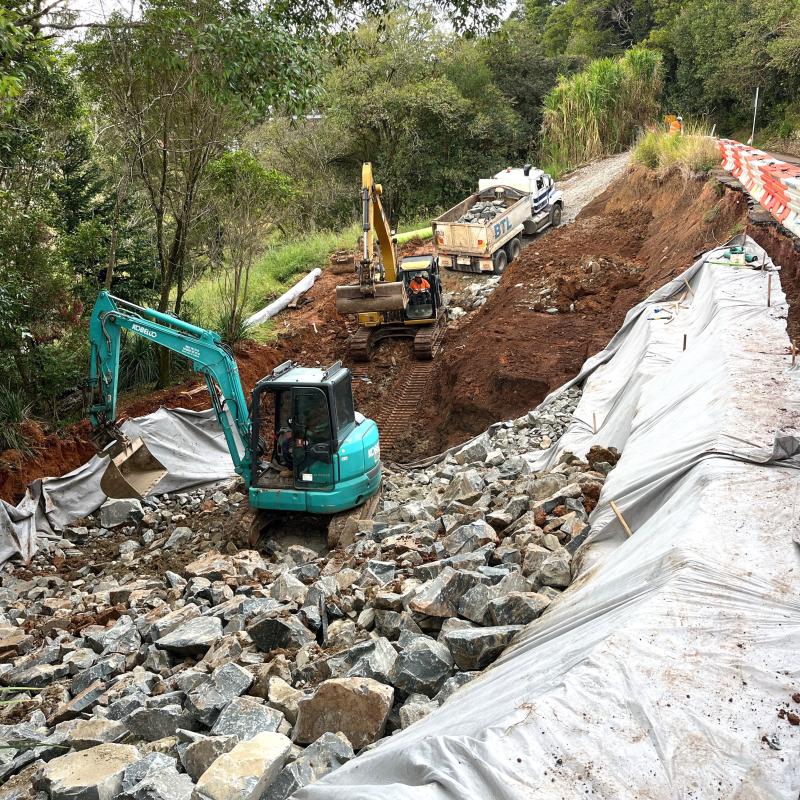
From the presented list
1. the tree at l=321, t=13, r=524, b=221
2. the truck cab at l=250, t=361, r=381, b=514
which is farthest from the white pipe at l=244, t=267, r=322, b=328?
the tree at l=321, t=13, r=524, b=221

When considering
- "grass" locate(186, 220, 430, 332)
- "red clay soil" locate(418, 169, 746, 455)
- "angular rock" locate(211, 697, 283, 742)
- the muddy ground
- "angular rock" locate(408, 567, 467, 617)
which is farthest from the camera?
"grass" locate(186, 220, 430, 332)

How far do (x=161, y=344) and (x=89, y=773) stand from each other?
616 centimetres

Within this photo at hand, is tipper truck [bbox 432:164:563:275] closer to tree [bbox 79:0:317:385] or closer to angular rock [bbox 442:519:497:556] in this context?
tree [bbox 79:0:317:385]

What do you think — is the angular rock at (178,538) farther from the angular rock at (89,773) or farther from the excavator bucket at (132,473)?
the angular rock at (89,773)

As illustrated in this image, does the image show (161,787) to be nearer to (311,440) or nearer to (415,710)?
(415,710)

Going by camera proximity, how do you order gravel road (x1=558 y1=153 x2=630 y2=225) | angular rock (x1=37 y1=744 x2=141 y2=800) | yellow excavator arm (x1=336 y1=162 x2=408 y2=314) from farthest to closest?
1. gravel road (x1=558 y1=153 x2=630 y2=225)
2. yellow excavator arm (x1=336 y1=162 x2=408 y2=314)
3. angular rock (x1=37 y1=744 x2=141 y2=800)

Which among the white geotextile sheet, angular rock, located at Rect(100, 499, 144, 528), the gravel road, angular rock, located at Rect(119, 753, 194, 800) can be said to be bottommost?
angular rock, located at Rect(100, 499, 144, 528)

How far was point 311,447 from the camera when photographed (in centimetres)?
941

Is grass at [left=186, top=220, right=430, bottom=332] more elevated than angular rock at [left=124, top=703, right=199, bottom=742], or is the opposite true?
grass at [left=186, top=220, right=430, bottom=332]

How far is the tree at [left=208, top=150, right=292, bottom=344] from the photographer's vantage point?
15375mm

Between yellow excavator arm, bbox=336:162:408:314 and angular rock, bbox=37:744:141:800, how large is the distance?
455 inches

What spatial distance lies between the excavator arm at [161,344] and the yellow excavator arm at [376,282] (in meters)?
6.04

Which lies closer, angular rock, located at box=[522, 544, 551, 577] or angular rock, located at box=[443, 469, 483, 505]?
angular rock, located at box=[522, 544, 551, 577]

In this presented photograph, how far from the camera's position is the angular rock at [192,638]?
6.43m
